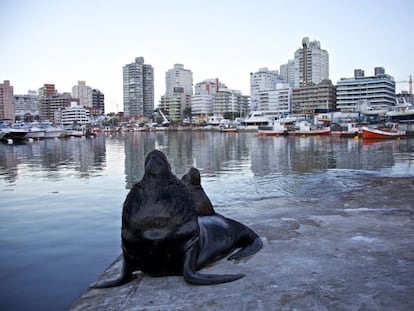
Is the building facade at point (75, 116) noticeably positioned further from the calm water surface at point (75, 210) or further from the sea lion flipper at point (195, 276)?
the sea lion flipper at point (195, 276)

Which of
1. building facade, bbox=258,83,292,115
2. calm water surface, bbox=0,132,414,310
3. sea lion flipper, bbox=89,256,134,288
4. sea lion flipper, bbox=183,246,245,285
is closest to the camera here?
sea lion flipper, bbox=183,246,245,285

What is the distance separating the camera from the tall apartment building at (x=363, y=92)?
13312 centimetres

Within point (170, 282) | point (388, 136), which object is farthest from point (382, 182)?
point (388, 136)

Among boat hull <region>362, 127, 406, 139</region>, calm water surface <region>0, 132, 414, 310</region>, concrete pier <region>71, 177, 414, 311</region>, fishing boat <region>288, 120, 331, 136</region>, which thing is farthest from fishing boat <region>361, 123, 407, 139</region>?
concrete pier <region>71, 177, 414, 311</region>

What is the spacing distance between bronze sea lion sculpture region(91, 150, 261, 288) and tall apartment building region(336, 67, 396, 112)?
13616cm

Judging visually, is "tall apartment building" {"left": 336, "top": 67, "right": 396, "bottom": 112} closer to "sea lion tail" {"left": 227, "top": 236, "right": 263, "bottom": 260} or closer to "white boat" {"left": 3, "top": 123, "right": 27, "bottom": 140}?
"white boat" {"left": 3, "top": 123, "right": 27, "bottom": 140}

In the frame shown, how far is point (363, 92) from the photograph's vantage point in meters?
135

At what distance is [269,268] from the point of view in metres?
4.65

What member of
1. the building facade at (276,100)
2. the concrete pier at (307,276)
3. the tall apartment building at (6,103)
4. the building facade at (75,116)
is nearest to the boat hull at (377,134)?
the concrete pier at (307,276)

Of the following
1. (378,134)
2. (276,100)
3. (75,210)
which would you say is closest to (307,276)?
(75,210)

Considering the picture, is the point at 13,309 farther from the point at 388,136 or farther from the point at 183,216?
the point at 388,136

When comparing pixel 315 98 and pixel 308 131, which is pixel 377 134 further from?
pixel 315 98

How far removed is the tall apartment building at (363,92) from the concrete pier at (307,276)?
13365 centimetres

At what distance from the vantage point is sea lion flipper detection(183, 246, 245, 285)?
13.8 feet
